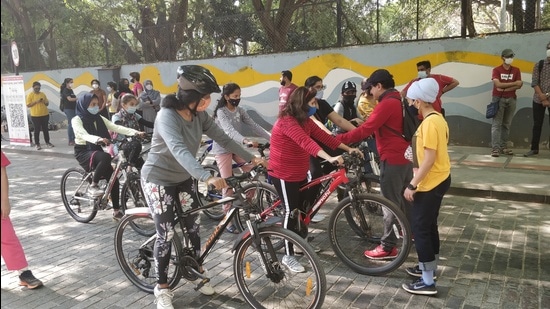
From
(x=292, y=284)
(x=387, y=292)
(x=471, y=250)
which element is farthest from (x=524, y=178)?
(x=292, y=284)

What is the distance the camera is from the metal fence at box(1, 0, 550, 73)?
9727 millimetres

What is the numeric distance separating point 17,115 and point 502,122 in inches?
364

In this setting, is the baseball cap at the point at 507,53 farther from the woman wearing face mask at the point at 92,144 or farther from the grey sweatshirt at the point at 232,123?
the woman wearing face mask at the point at 92,144

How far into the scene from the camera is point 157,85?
1435 cm

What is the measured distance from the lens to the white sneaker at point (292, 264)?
3.66m

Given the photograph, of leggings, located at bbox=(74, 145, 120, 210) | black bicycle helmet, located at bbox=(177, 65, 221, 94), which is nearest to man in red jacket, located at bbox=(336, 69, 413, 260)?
black bicycle helmet, located at bbox=(177, 65, 221, 94)

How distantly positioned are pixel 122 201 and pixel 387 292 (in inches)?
135

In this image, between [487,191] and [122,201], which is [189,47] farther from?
[487,191]

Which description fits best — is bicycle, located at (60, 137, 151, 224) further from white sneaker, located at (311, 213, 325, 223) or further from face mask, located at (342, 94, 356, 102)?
face mask, located at (342, 94, 356, 102)

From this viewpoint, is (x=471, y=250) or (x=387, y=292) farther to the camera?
(x=471, y=250)

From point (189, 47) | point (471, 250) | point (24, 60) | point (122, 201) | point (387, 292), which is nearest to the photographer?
point (387, 292)

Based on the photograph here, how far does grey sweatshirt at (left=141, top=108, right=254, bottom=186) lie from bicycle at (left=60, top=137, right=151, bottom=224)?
219 cm

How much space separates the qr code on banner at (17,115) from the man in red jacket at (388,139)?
6.59 metres

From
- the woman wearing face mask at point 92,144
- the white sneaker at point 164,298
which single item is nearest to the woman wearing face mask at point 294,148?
the white sneaker at point 164,298
